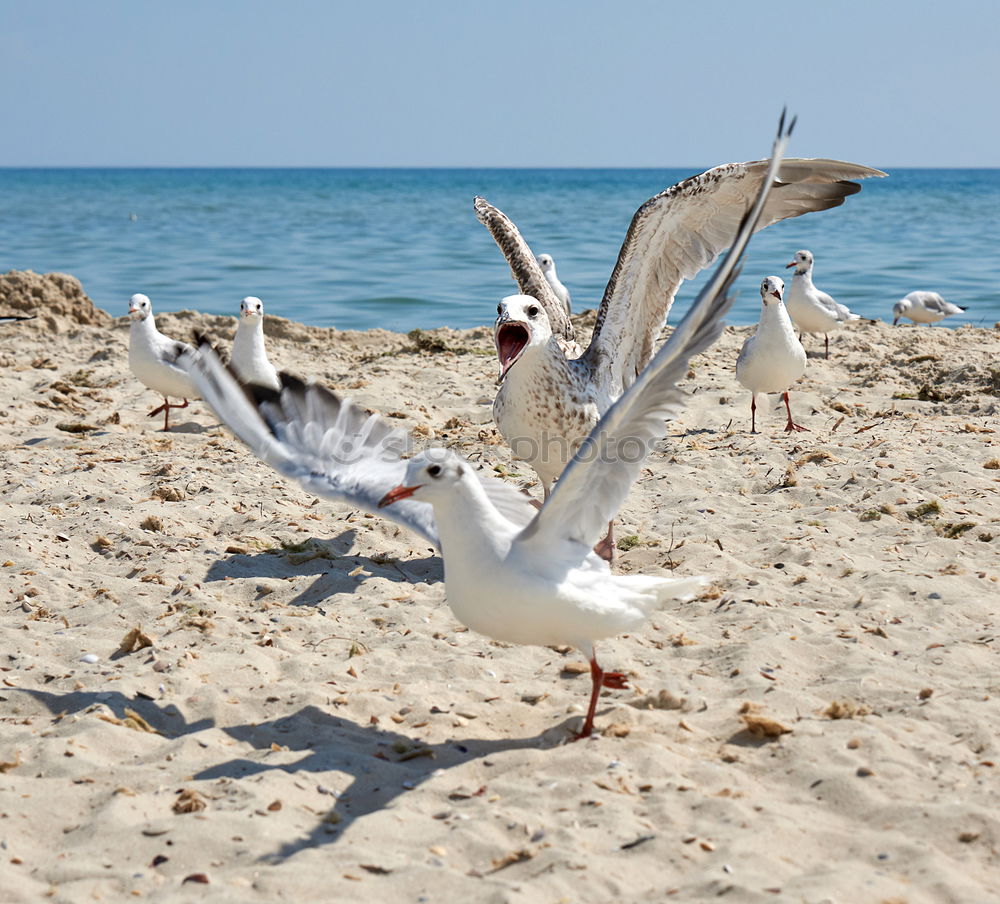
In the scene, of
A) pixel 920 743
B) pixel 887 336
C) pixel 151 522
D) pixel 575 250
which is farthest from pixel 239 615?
pixel 575 250

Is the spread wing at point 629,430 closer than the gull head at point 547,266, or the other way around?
the spread wing at point 629,430

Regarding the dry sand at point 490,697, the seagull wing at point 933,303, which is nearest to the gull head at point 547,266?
the seagull wing at point 933,303

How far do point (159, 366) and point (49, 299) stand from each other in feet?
15.1

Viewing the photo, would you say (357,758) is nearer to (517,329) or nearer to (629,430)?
(629,430)

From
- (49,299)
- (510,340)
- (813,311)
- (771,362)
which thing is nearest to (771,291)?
(771,362)

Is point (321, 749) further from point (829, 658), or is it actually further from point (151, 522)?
point (151, 522)

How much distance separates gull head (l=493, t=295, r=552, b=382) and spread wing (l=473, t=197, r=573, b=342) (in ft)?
1.15

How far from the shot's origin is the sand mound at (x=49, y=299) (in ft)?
39.8

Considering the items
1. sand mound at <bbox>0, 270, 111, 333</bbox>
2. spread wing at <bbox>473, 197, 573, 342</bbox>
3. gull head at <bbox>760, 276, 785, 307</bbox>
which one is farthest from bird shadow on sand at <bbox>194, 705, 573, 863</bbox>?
sand mound at <bbox>0, 270, 111, 333</bbox>

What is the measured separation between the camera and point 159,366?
8.45m

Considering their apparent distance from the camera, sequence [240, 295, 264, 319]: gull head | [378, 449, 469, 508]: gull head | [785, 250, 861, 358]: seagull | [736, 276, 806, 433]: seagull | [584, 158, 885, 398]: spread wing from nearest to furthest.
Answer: [378, 449, 469, 508]: gull head → [584, 158, 885, 398]: spread wing → [736, 276, 806, 433]: seagull → [240, 295, 264, 319]: gull head → [785, 250, 861, 358]: seagull

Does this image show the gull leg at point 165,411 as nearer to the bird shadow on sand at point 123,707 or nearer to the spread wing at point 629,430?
the bird shadow on sand at point 123,707

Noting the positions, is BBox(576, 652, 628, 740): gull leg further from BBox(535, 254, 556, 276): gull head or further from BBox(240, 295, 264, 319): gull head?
BBox(535, 254, 556, 276): gull head

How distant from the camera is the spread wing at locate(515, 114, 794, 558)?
362 cm
